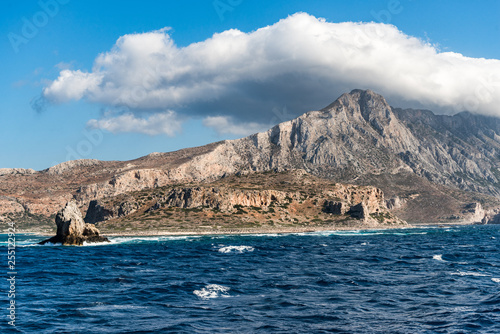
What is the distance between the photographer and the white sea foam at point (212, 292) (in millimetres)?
33094

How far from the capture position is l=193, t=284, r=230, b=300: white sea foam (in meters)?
33.1

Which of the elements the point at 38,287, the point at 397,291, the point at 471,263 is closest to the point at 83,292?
the point at 38,287

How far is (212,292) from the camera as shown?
113 ft

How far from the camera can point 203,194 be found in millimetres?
179750

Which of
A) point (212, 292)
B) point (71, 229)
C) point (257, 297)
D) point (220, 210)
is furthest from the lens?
point (220, 210)

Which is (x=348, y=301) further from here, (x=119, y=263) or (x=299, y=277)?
(x=119, y=263)

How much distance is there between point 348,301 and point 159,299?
14.4 metres

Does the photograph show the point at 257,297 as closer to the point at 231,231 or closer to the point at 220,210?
the point at 231,231

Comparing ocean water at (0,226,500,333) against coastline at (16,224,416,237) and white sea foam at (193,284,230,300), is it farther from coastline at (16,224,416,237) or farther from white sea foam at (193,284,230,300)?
coastline at (16,224,416,237)

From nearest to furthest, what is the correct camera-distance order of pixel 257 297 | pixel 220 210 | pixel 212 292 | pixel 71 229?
1. pixel 257 297
2. pixel 212 292
3. pixel 71 229
4. pixel 220 210

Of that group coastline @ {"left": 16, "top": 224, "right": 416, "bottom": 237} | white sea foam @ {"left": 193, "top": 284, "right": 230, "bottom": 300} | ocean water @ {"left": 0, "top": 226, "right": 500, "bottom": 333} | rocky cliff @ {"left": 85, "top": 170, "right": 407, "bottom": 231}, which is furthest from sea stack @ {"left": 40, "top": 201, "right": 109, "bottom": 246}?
white sea foam @ {"left": 193, "top": 284, "right": 230, "bottom": 300}

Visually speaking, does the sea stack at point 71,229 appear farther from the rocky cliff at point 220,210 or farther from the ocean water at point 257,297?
the rocky cliff at point 220,210

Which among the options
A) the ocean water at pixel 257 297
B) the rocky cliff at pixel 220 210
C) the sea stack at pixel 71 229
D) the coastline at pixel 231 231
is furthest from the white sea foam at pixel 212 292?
the rocky cliff at pixel 220 210

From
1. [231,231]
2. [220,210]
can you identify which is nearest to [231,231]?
[231,231]
